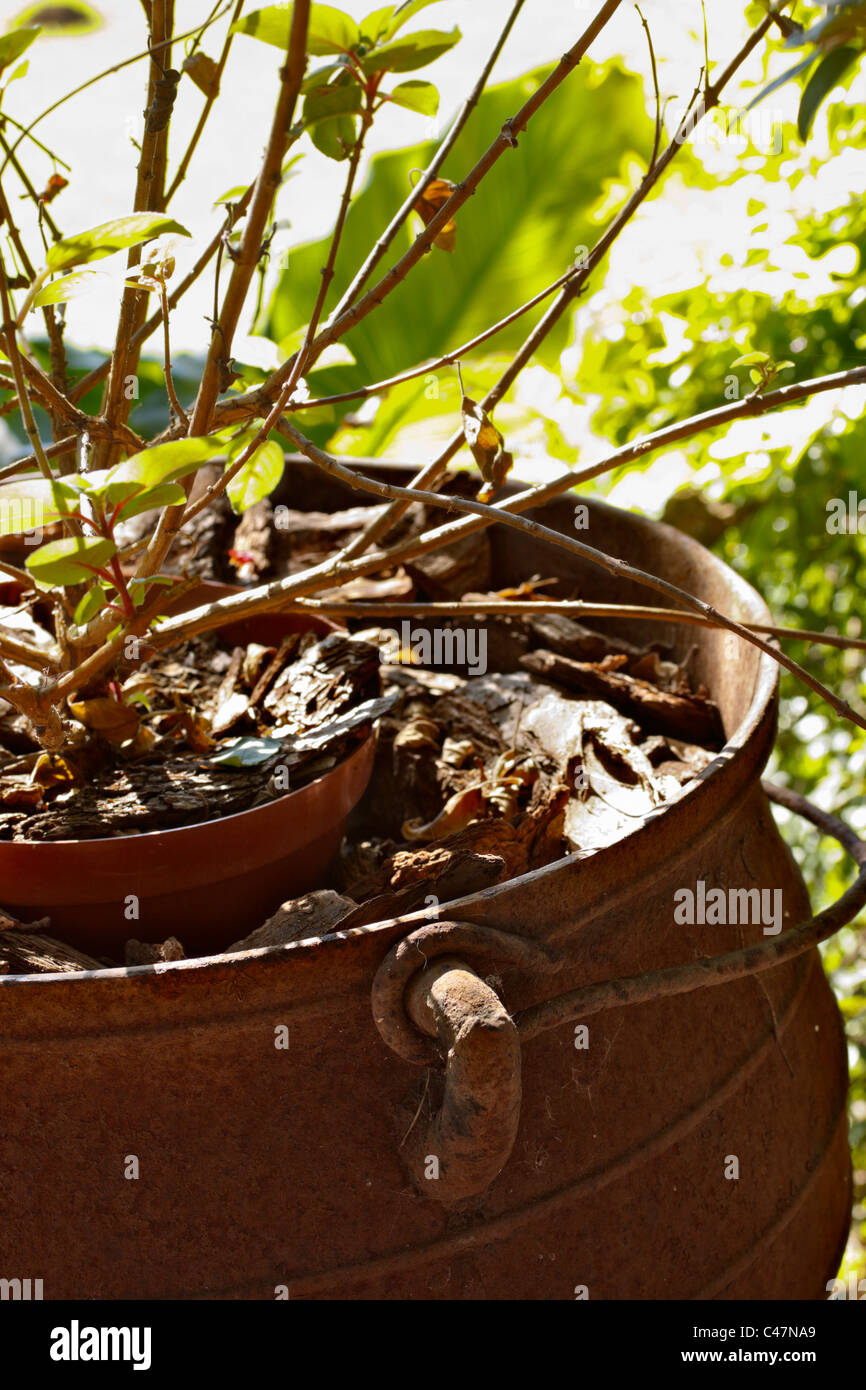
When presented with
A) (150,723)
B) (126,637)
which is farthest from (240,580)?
(126,637)

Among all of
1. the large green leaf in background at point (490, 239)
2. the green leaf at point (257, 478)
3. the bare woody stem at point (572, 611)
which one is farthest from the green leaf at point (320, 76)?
the large green leaf in background at point (490, 239)

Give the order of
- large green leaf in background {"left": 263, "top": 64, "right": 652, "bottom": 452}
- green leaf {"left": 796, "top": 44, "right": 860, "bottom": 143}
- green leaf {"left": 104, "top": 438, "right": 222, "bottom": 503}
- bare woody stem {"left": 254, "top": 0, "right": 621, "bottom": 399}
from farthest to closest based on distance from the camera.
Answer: large green leaf in background {"left": 263, "top": 64, "right": 652, "bottom": 452}
bare woody stem {"left": 254, "top": 0, "right": 621, "bottom": 399}
green leaf {"left": 104, "top": 438, "right": 222, "bottom": 503}
green leaf {"left": 796, "top": 44, "right": 860, "bottom": 143}

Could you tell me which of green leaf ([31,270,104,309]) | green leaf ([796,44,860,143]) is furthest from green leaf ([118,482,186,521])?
green leaf ([796,44,860,143])

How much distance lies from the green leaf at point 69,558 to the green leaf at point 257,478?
0.68 feet

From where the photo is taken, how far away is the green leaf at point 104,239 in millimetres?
571

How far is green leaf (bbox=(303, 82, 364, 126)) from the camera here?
26.5 inches

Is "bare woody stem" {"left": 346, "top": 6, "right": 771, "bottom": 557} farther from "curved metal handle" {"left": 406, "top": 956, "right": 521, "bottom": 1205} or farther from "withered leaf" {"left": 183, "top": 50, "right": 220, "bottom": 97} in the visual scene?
"curved metal handle" {"left": 406, "top": 956, "right": 521, "bottom": 1205}

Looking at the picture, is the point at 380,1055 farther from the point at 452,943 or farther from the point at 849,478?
the point at 849,478

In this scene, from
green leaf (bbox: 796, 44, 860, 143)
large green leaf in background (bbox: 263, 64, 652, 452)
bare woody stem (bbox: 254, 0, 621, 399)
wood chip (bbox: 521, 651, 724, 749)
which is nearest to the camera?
green leaf (bbox: 796, 44, 860, 143)

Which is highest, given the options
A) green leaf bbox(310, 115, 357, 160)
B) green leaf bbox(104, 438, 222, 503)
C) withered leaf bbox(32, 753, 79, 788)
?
Answer: green leaf bbox(310, 115, 357, 160)

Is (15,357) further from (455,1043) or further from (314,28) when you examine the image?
(455,1043)

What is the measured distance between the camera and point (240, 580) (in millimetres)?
1333

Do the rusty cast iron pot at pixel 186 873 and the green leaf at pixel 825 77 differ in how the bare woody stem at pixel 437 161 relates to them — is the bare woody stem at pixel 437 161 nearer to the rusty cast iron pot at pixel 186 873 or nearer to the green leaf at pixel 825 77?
the green leaf at pixel 825 77

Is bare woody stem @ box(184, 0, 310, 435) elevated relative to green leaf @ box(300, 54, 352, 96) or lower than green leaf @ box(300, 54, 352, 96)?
lower
